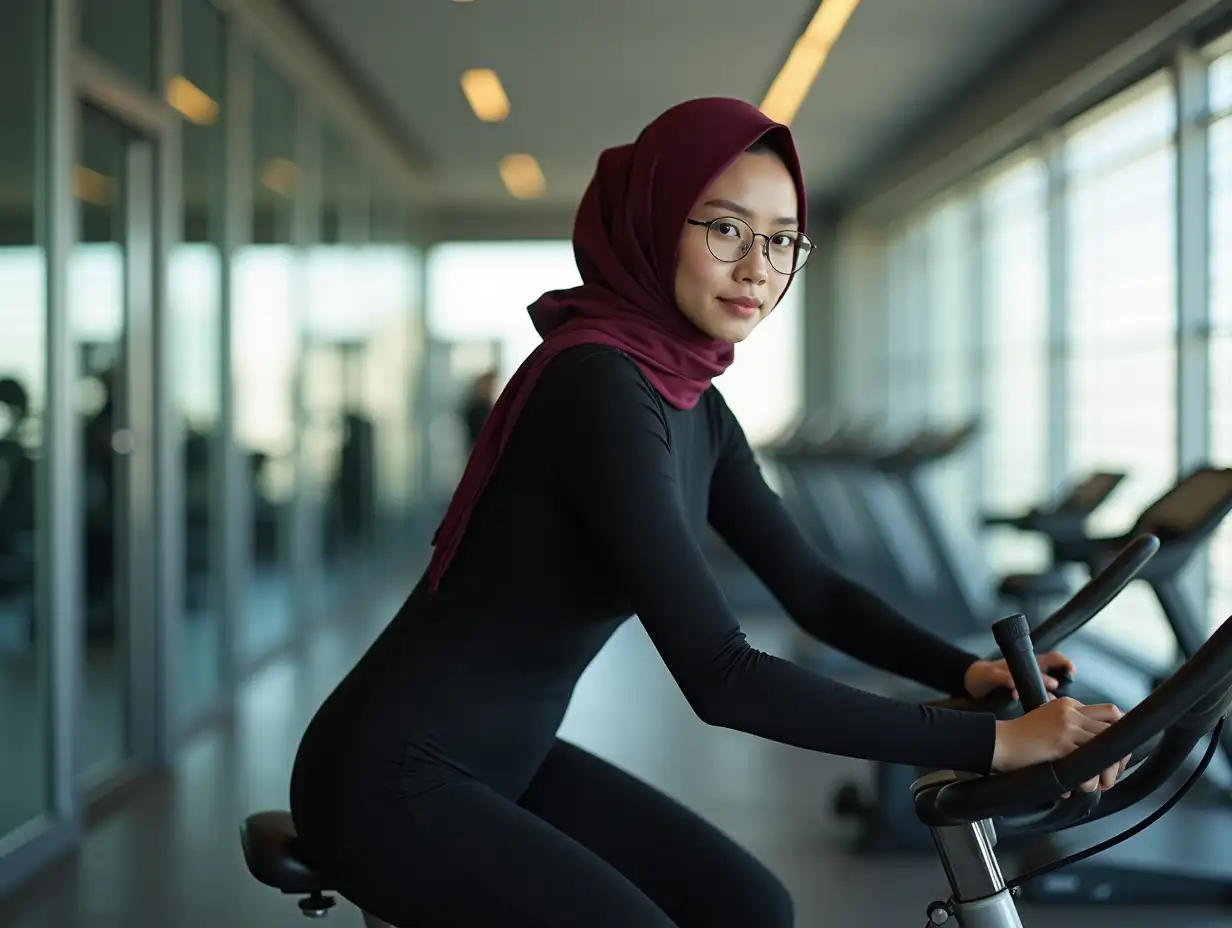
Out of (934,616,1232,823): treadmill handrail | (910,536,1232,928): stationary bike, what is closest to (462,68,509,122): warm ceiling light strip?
(910,536,1232,928): stationary bike

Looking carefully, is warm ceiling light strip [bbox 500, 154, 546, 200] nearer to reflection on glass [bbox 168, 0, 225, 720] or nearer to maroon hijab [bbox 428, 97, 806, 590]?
reflection on glass [bbox 168, 0, 225, 720]

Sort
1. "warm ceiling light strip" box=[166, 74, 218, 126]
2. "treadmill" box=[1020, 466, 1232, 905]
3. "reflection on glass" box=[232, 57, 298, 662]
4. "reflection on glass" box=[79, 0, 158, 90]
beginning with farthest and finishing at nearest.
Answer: "reflection on glass" box=[232, 57, 298, 662], "warm ceiling light strip" box=[166, 74, 218, 126], "reflection on glass" box=[79, 0, 158, 90], "treadmill" box=[1020, 466, 1232, 905]

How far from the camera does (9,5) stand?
334 centimetres

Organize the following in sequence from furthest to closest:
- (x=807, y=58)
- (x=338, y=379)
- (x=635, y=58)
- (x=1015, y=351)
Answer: (x=1015, y=351) < (x=338, y=379) < (x=635, y=58) < (x=807, y=58)

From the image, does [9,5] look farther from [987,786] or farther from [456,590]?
[987,786]

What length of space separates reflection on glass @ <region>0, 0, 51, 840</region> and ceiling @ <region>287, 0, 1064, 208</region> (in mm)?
2923

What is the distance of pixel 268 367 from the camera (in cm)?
632

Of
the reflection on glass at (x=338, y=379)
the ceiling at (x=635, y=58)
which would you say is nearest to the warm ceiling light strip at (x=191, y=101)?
the ceiling at (x=635, y=58)

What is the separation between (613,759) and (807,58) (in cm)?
389

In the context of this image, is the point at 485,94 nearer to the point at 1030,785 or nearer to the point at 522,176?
the point at 522,176

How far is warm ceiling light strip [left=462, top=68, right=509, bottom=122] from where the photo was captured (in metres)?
7.57

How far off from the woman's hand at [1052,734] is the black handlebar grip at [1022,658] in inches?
1.2

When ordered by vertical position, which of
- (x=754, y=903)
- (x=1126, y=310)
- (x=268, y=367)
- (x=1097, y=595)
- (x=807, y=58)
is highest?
(x=807, y=58)

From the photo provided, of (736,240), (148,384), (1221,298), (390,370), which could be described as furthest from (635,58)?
(736,240)
